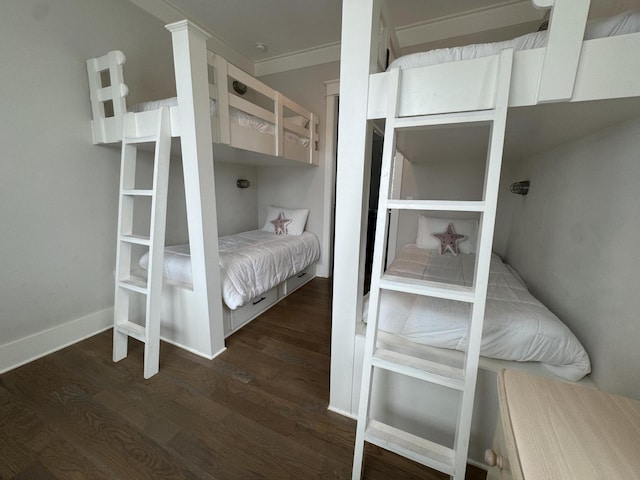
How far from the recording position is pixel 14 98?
1559mm

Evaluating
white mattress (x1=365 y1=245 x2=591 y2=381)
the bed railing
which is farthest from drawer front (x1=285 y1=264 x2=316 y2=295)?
the bed railing

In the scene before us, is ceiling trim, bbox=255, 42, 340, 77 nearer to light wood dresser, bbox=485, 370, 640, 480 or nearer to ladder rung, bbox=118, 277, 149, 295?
ladder rung, bbox=118, 277, 149, 295

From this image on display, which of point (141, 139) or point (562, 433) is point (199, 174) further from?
point (562, 433)

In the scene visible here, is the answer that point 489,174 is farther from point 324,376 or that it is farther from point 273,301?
point 273,301

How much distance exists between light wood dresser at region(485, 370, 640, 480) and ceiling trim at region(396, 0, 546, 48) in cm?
305

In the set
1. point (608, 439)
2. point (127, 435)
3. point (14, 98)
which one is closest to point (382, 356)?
point (608, 439)

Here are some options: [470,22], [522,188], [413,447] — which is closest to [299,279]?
[413,447]

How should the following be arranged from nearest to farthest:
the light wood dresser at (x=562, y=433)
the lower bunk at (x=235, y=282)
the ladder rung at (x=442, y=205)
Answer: the light wood dresser at (x=562, y=433) < the ladder rung at (x=442, y=205) < the lower bunk at (x=235, y=282)

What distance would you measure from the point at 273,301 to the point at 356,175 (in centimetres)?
189

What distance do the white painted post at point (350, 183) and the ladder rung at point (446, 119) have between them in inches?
6.8

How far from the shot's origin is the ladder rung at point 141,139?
1.56 m

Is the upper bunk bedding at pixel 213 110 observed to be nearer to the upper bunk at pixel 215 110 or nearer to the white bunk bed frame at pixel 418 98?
the upper bunk at pixel 215 110

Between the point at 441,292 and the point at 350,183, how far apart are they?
1.91 ft

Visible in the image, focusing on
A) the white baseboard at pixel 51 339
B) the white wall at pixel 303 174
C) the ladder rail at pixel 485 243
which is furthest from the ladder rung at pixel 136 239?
the white wall at pixel 303 174
